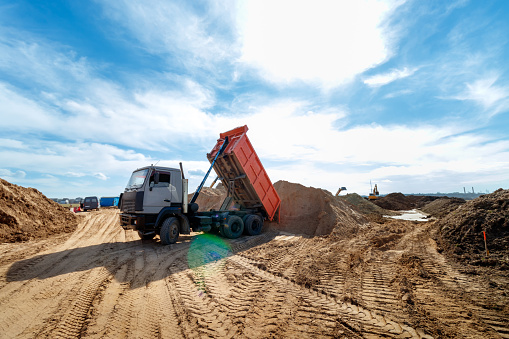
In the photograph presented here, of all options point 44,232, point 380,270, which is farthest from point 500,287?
point 44,232

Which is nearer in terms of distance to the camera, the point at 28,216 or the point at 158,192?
the point at 158,192

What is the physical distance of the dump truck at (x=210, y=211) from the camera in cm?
904

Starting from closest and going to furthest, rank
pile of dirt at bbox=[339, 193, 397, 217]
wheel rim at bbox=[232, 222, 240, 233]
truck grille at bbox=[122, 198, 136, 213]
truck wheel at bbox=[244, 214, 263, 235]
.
Answer: truck grille at bbox=[122, 198, 136, 213]
wheel rim at bbox=[232, 222, 240, 233]
truck wheel at bbox=[244, 214, 263, 235]
pile of dirt at bbox=[339, 193, 397, 217]

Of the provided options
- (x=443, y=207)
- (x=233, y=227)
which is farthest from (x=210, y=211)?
(x=443, y=207)

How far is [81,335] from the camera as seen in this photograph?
3379 millimetres

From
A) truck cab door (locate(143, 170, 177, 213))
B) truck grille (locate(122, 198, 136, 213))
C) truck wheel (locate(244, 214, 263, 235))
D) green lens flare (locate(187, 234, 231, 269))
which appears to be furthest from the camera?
truck wheel (locate(244, 214, 263, 235))

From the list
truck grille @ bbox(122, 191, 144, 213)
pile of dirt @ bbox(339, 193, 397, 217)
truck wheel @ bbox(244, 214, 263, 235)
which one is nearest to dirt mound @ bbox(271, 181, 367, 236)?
truck wheel @ bbox(244, 214, 263, 235)

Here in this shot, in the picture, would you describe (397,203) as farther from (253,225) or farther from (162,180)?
(162,180)

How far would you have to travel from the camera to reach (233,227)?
37.0 feet

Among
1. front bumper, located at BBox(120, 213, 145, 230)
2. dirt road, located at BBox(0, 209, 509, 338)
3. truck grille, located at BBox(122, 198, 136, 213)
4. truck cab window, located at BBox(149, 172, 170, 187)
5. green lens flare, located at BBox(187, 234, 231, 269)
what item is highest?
truck cab window, located at BBox(149, 172, 170, 187)

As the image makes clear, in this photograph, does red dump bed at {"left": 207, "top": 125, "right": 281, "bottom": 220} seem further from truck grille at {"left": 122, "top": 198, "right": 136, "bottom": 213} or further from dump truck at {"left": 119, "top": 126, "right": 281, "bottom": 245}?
truck grille at {"left": 122, "top": 198, "right": 136, "bottom": 213}

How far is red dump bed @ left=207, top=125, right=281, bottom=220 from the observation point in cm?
1084

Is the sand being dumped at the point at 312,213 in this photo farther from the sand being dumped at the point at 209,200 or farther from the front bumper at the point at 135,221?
the front bumper at the point at 135,221

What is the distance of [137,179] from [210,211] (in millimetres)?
3596
